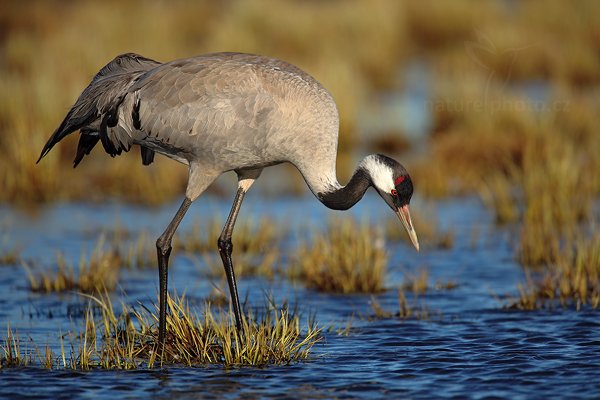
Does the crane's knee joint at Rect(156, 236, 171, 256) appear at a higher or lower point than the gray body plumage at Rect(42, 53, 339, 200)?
lower

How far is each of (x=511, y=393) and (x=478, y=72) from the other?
34.4 feet

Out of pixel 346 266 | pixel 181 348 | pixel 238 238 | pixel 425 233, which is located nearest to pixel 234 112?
pixel 181 348

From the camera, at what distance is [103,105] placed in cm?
659

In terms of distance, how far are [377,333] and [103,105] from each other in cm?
214

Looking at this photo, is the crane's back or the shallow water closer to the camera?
the shallow water

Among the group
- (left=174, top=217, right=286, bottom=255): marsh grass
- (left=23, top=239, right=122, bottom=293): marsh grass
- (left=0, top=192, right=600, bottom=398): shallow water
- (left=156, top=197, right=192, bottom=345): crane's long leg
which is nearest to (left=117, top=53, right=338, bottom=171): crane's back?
(left=156, top=197, right=192, bottom=345): crane's long leg

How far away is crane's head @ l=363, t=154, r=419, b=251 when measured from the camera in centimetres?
636

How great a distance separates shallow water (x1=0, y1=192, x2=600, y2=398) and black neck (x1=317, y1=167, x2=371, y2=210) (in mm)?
814

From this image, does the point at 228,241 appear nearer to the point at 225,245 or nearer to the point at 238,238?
the point at 225,245

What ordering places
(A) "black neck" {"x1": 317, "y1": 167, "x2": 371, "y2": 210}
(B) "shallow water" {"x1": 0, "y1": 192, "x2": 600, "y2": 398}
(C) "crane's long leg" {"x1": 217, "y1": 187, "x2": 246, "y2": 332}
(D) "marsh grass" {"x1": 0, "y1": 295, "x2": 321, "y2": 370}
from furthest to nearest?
1. (C) "crane's long leg" {"x1": 217, "y1": 187, "x2": 246, "y2": 332}
2. (A) "black neck" {"x1": 317, "y1": 167, "x2": 371, "y2": 210}
3. (D) "marsh grass" {"x1": 0, "y1": 295, "x2": 321, "y2": 370}
4. (B) "shallow water" {"x1": 0, "y1": 192, "x2": 600, "y2": 398}

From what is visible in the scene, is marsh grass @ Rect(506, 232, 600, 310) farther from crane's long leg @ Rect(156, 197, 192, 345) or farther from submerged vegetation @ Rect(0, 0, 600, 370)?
crane's long leg @ Rect(156, 197, 192, 345)

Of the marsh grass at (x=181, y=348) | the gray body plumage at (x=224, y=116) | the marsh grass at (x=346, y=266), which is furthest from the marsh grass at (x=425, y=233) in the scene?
the marsh grass at (x=181, y=348)

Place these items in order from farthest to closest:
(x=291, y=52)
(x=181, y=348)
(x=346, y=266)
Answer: (x=291, y=52) < (x=346, y=266) < (x=181, y=348)

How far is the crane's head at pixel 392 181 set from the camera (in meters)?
6.36
